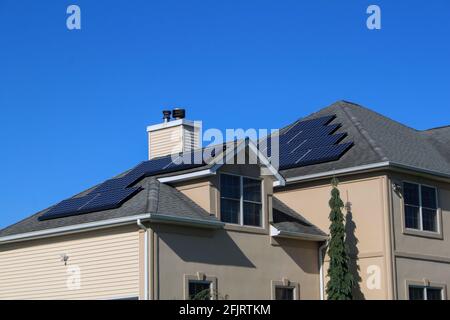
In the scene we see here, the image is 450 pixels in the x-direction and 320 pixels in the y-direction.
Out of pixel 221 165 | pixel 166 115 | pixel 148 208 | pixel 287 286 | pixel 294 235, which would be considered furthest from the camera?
pixel 166 115

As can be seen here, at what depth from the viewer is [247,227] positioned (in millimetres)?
23797

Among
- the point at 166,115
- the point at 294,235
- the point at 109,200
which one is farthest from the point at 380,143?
the point at 109,200

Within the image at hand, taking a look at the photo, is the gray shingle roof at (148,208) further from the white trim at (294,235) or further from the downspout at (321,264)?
the downspout at (321,264)

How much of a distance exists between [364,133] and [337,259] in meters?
4.89

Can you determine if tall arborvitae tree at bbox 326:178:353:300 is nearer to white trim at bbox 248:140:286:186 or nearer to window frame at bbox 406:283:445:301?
white trim at bbox 248:140:286:186

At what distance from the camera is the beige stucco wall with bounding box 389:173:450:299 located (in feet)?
82.2

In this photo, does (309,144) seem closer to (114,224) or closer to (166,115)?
(166,115)

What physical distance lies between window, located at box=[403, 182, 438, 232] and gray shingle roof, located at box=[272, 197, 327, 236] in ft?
8.72

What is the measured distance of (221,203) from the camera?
77.4 feet

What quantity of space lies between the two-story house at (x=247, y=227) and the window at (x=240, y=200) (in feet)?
0.11
